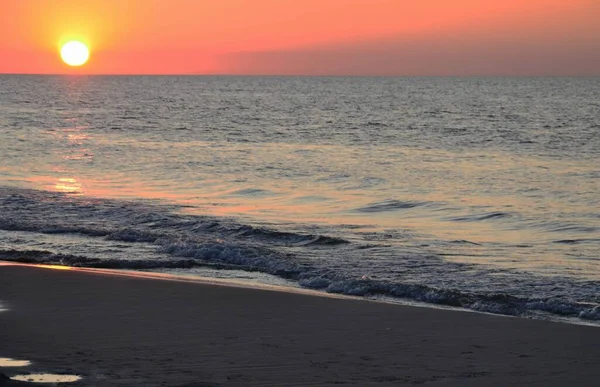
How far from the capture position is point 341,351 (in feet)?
30.5

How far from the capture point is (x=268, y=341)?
9648 mm

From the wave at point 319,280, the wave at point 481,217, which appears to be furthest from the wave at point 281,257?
the wave at point 481,217

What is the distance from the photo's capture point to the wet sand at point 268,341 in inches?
330

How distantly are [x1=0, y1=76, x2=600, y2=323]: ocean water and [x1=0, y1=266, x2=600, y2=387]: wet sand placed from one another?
5.21 ft

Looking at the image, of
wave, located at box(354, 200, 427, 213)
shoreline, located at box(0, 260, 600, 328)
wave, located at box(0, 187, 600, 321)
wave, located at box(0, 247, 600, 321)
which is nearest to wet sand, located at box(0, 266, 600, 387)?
shoreline, located at box(0, 260, 600, 328)

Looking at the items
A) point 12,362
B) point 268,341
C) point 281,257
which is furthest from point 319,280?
point 12,362

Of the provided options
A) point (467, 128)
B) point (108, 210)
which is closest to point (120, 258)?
point (108, 210)

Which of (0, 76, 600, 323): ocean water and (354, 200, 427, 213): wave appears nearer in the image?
(0, 76, 600, 323): ocean water

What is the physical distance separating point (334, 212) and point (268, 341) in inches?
495

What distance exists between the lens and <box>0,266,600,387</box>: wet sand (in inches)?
330

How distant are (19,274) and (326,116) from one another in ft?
194

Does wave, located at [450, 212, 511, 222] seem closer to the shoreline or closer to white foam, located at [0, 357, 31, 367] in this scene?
the shoreline

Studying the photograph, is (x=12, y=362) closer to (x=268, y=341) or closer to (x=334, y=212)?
(x=268, y=341)

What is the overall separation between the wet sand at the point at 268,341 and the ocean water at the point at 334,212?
1.59 metres
